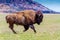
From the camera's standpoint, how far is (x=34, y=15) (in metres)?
16.3

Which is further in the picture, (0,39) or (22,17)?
(22,17)

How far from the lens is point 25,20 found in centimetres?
1614

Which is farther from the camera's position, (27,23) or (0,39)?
(27,23)

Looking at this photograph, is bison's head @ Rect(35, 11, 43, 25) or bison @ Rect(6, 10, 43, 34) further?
bison's head @ Rect(35, 11, 43, 25)

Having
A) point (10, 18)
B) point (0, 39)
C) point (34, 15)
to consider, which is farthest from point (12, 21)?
point (0, 39)

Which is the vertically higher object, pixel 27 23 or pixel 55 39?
pixel 55 39

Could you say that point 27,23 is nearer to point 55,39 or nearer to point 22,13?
point 22,13

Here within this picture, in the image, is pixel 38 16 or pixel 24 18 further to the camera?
pixel 38 16

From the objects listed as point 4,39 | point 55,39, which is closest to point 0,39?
point 4,39

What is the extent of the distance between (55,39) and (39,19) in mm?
4887

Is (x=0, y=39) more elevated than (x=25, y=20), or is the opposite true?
(x=0, y=39)

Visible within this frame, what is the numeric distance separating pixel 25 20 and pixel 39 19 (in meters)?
0.91

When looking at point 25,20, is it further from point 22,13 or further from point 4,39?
point 4,39

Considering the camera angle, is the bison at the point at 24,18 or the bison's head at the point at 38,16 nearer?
the bison at the point at 24,18
